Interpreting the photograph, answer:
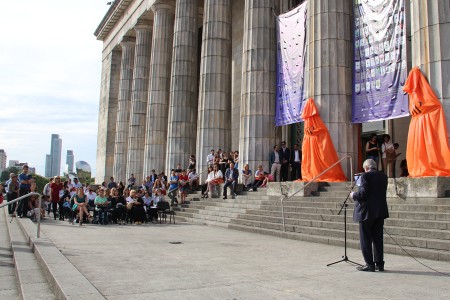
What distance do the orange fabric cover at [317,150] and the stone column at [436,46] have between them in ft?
13.0

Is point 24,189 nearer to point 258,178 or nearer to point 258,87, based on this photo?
point 258,178

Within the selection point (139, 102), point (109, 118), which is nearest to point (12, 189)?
point (139, 102)

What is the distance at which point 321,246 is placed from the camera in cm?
959

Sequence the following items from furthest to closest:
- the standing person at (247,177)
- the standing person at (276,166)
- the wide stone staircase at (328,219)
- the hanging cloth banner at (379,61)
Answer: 1. the standing person at (247,177)
2. the standing person at (276,166)
3. the hanging cloth banner at (379,61)
4. the wide stone staircase at (328,219)

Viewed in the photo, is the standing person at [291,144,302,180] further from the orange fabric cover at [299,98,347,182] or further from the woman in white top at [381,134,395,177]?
the woman in white top at [381,134,395,177]

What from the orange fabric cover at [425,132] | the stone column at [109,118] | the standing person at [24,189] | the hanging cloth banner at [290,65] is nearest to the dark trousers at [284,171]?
the hanging cloth banner at [290,65]

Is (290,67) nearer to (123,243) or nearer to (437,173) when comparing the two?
(437,173)

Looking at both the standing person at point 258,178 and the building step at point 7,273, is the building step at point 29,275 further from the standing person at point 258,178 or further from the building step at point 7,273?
the standing person at point 258,178

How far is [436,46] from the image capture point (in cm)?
1123

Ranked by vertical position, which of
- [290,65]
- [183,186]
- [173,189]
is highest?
[290,65]

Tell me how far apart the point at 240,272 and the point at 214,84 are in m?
16.4

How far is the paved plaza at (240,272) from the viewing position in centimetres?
508

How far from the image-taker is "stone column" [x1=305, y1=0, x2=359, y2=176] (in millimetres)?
14727

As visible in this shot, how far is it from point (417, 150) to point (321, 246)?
3814 millimetres
